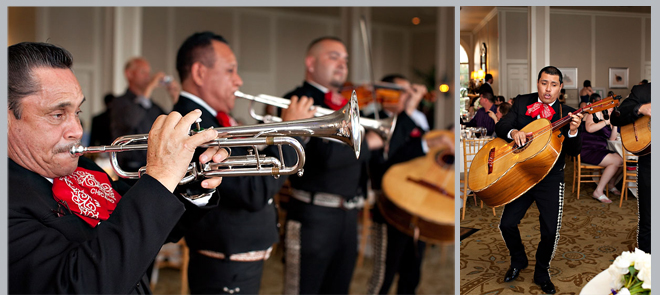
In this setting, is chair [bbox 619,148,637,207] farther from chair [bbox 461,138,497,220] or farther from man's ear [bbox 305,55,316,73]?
man's ear [bbox 305,55,316,73]

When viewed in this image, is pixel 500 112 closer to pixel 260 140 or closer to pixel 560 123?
pixel 560 123

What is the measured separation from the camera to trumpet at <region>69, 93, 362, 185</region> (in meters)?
1.30

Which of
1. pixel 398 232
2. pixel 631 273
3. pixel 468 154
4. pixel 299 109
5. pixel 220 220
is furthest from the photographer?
pixel 398 232

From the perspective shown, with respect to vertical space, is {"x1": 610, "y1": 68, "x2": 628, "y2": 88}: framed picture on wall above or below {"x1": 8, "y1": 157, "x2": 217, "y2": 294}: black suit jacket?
above

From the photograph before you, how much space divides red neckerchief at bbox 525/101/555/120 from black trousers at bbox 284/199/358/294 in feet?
5.53

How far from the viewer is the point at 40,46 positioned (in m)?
1.17

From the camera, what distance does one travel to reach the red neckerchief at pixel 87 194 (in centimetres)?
124

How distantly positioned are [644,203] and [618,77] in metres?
0.35

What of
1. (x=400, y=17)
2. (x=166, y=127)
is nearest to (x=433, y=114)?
(x=400, y=17)

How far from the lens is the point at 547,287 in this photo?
1.45m

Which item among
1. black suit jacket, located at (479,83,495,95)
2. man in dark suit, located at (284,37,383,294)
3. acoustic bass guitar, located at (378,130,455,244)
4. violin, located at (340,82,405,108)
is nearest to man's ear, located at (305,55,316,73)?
man in dark suit, located at (284,37,383,294)

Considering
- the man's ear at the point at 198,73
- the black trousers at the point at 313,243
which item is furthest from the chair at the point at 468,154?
the black trousers at the point at 313,243

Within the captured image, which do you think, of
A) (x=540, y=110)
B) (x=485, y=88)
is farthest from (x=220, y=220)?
(x=540, y=110)

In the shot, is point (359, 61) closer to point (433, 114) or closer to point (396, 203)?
point (433, 114)
